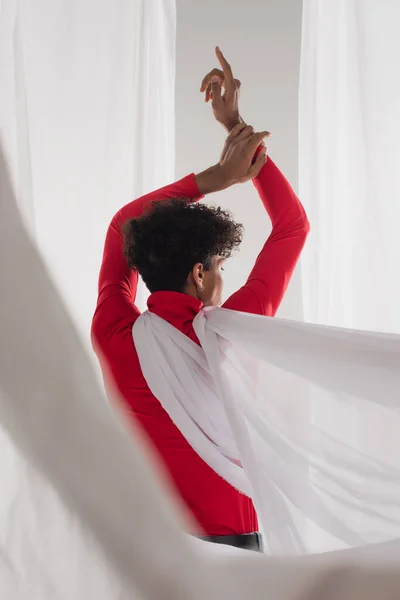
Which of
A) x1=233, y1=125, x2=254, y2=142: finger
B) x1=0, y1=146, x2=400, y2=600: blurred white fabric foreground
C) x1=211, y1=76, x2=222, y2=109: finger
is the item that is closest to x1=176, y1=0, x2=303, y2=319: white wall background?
x1=211, y1=76, x2=222, y2=109: finger

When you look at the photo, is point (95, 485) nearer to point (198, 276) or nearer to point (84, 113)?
point (198, 276)

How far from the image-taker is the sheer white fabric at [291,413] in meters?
0.69

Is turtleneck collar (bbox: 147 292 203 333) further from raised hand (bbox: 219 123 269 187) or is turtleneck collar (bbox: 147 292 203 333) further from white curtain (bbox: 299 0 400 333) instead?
white curtain (bbox: 299 0 400 333)

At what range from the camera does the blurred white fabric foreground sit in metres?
0.34

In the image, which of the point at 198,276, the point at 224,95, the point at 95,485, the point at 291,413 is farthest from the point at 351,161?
the point at 95,485

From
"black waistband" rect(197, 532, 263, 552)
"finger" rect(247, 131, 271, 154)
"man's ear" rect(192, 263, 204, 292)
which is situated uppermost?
"finger" rect(247, 131, 271, 154)

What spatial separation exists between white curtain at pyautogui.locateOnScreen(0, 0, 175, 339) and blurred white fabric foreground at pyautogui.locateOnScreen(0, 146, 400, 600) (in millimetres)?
659

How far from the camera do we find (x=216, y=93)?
3.90ft

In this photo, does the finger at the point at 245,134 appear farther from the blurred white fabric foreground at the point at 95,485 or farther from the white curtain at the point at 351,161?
the blurred white fabric foreground at the point at 95,485

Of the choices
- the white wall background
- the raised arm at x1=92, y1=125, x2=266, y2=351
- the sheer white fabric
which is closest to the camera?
the sheer white fabric

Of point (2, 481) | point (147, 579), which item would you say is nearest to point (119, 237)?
point (2, 481)

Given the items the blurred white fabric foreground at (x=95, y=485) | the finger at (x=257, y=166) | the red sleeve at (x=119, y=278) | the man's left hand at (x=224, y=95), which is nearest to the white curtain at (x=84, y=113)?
the red sleeve at (x=119, y=278)

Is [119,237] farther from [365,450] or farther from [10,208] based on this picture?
[10,208]

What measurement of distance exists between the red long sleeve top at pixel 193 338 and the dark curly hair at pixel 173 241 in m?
0.04
